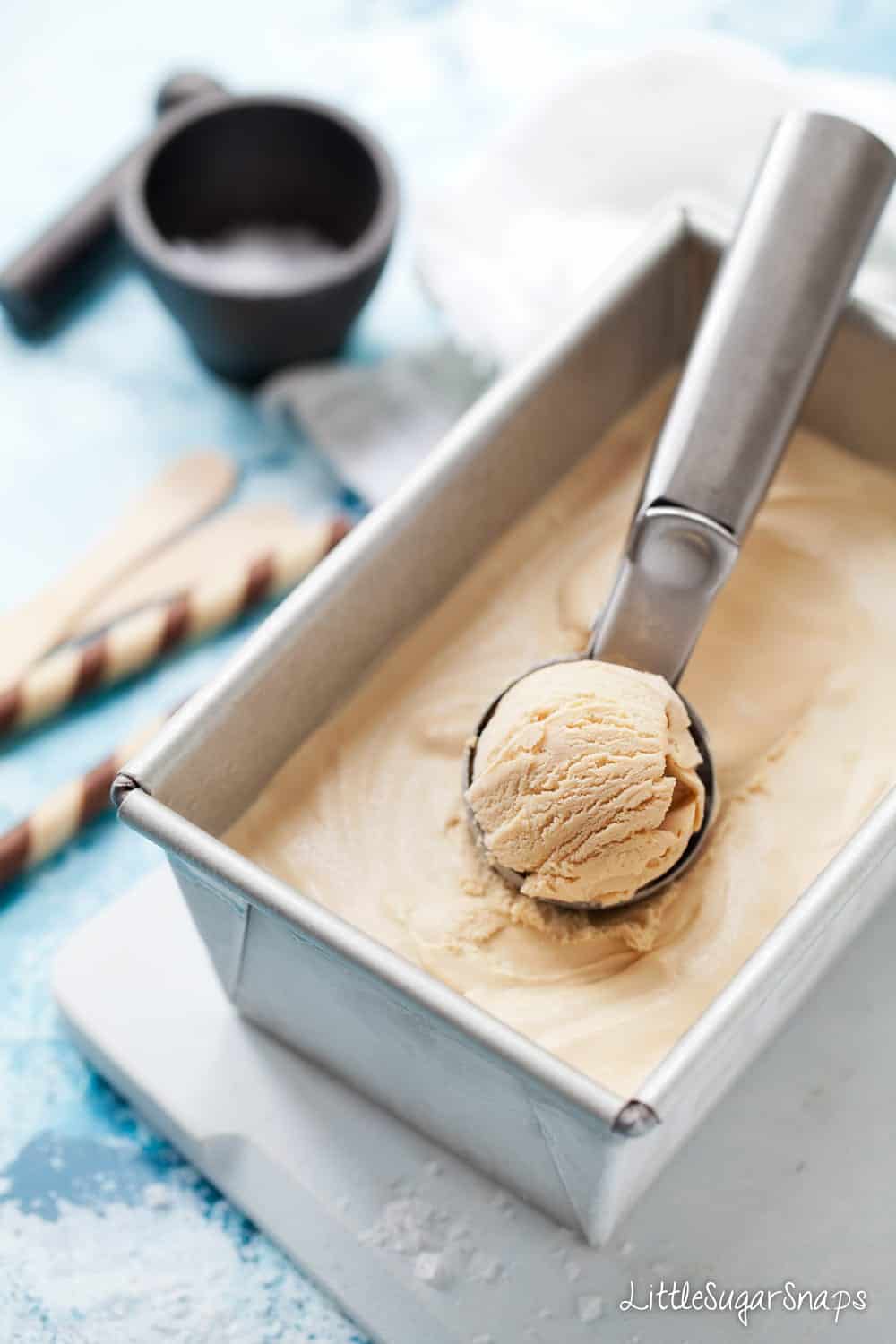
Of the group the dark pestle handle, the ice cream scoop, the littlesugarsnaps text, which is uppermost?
the ice cream scoop

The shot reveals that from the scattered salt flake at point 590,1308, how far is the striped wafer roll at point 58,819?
0.67 meters

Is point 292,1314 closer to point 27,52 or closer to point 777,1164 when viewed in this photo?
point 777,1164

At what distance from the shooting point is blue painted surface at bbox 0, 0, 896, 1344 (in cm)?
129

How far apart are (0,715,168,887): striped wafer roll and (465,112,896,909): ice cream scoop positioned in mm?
465

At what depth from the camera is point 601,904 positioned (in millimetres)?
1159

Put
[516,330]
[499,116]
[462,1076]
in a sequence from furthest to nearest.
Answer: [499,116], [516,330], [462,1076]

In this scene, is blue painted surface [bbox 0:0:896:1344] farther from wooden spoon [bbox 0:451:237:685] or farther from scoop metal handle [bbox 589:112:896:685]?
scoop metal handle [bbox 589:112:896:685]

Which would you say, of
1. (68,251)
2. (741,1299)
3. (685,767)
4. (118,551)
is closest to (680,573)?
(685,767)

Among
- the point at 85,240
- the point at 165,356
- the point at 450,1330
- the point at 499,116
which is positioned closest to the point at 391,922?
the point at 450,1330

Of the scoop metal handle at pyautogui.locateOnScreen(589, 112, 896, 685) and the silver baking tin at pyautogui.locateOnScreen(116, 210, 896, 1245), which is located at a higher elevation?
the scoop metal handle at pyautogui.locateOnScreen(589, 112, 896, 685)

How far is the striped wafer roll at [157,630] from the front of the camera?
1.58 m

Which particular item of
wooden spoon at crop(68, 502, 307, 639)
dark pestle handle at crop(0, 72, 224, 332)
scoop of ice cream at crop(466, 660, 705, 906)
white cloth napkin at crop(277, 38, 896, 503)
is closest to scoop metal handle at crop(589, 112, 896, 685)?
scoop of ice cream at crop(466, 660, 705, 906)

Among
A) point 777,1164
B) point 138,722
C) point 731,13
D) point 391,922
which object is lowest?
point 138,722

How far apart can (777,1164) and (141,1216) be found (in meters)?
0.56
